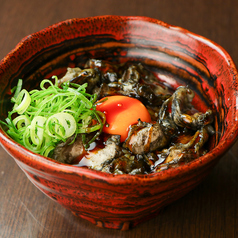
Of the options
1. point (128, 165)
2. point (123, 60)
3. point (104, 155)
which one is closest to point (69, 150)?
point (104, 155)

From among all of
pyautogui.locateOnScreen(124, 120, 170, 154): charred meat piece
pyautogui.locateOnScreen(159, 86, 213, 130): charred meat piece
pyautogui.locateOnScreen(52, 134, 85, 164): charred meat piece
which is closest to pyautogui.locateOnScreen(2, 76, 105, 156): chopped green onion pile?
pyautogui.locateOnScreen(52, 134, 85, 164): charred meat piece

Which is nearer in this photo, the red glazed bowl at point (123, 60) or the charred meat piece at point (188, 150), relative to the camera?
the red glazed bowl at point (123, 60)

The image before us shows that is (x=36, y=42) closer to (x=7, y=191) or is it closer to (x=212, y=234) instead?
(x=7, y=191)

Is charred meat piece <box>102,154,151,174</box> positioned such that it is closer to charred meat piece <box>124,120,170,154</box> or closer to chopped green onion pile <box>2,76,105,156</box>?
charred meat piece <box>124,120,170,154</box>

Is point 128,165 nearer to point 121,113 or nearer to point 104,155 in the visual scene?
point 104,155

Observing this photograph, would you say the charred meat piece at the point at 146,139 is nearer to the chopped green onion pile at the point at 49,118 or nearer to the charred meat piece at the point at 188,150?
the charred meat piece at the point at 188,150

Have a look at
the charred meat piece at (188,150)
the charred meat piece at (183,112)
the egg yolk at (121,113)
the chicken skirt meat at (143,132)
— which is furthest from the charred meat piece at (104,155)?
the charred meat piece at (183,112)
